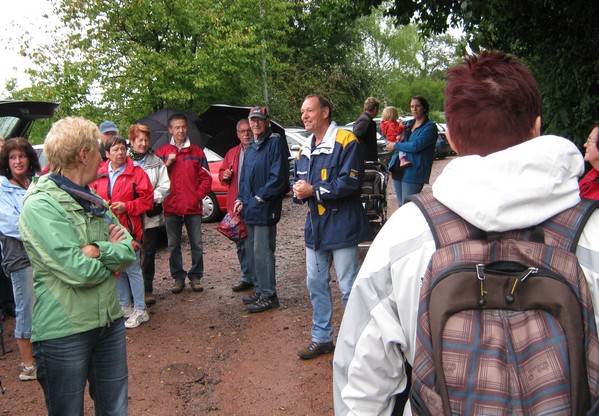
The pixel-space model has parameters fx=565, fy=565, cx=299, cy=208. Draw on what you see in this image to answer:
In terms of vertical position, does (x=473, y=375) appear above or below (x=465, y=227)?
below

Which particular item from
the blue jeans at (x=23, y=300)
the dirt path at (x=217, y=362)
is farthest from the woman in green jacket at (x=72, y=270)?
the blue jeans at (x=23, y=300)

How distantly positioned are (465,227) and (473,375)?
39cm

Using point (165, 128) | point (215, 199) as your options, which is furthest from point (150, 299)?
point (215, 199)

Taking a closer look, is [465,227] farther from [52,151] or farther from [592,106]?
[592,106]

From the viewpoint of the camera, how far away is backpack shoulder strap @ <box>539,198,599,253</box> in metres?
1.51

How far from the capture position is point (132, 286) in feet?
19.8

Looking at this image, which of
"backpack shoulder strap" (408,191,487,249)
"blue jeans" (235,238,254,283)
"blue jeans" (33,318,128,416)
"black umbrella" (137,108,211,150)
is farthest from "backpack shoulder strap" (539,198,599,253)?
"black umbrella" (137,108,211,150)

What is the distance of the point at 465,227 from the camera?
1.56 metres

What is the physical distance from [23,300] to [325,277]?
8.50ft

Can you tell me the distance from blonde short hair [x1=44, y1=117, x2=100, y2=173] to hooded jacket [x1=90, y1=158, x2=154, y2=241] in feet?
8.79

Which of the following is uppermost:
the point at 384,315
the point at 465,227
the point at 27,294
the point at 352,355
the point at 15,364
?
the point at 465,227

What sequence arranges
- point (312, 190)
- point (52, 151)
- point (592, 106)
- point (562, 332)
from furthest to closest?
point (592, 106) < point (312, 190) < point (52, 151) < point (562, 332)

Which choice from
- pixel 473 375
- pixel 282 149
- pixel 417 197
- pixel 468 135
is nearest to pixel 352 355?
pixel 473 375

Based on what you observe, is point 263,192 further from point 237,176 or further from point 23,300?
point 23,300
